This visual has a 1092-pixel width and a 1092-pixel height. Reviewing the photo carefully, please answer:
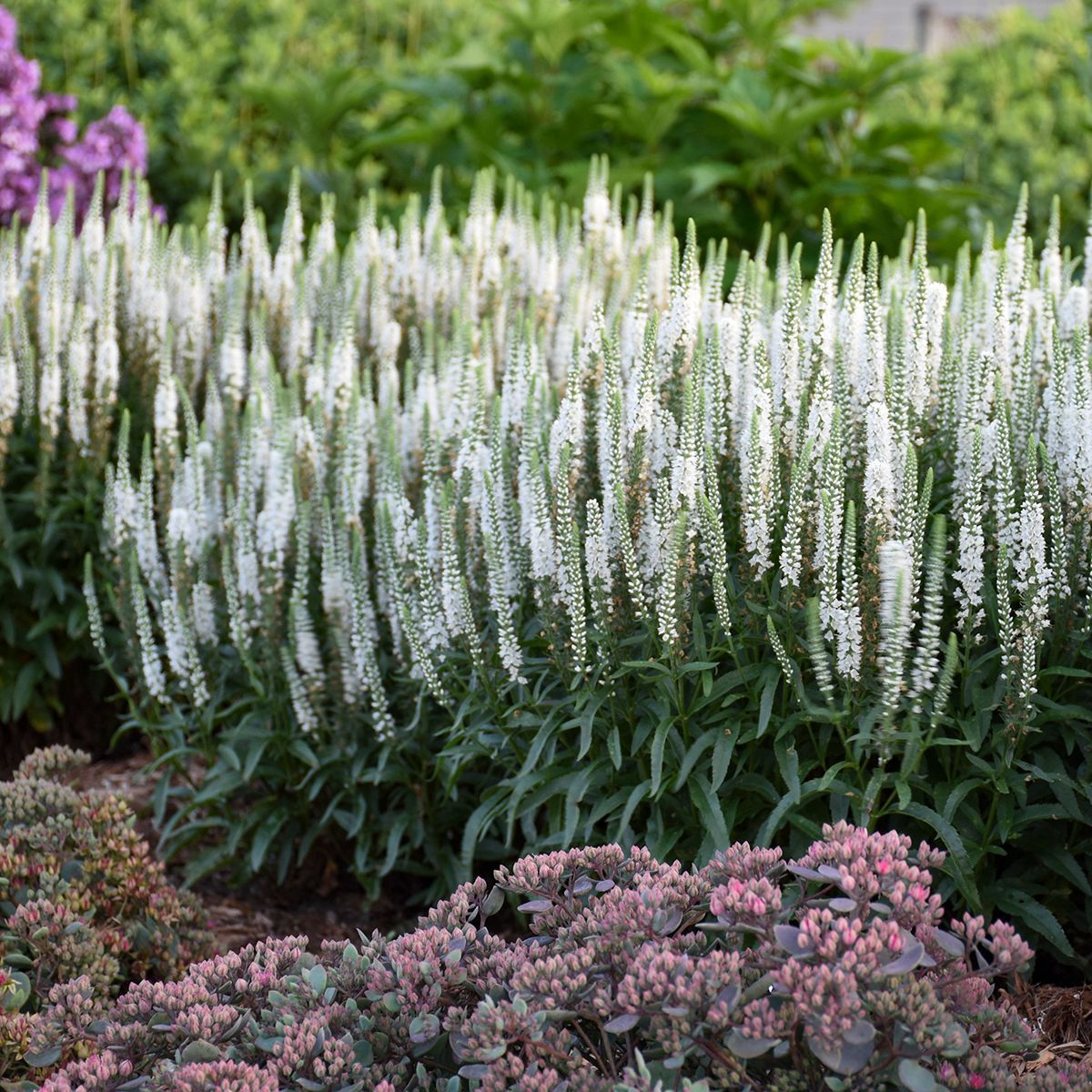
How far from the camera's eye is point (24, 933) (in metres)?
3.24

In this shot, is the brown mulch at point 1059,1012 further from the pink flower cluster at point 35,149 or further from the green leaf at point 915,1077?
the pink flower cluster at point 35,149

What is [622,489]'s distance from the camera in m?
3.57

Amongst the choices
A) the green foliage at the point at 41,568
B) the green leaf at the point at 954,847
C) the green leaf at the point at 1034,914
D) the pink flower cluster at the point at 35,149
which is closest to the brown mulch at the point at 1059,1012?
the green leaf at the point at 1034,914

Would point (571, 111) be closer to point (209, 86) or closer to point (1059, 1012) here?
point (209, 86)

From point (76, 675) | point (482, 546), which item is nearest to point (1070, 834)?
point (482, 546)

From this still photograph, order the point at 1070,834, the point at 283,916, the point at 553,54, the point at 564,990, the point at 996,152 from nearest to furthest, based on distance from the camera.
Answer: the point at 564,990 < the point at 1070,834 < the point at 283,916 < the point at 553,54 < the point at 996,152

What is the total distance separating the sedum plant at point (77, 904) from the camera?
127 inches

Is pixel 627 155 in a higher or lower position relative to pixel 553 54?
lower

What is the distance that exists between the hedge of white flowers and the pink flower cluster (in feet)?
8.16

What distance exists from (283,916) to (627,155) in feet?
18.8

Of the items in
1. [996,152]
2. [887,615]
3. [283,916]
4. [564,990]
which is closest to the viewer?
[564,990]

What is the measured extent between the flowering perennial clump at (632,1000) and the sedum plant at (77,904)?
0.65 m

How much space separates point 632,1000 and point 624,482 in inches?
68.7

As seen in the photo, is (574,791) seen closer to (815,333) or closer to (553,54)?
(815,333)
